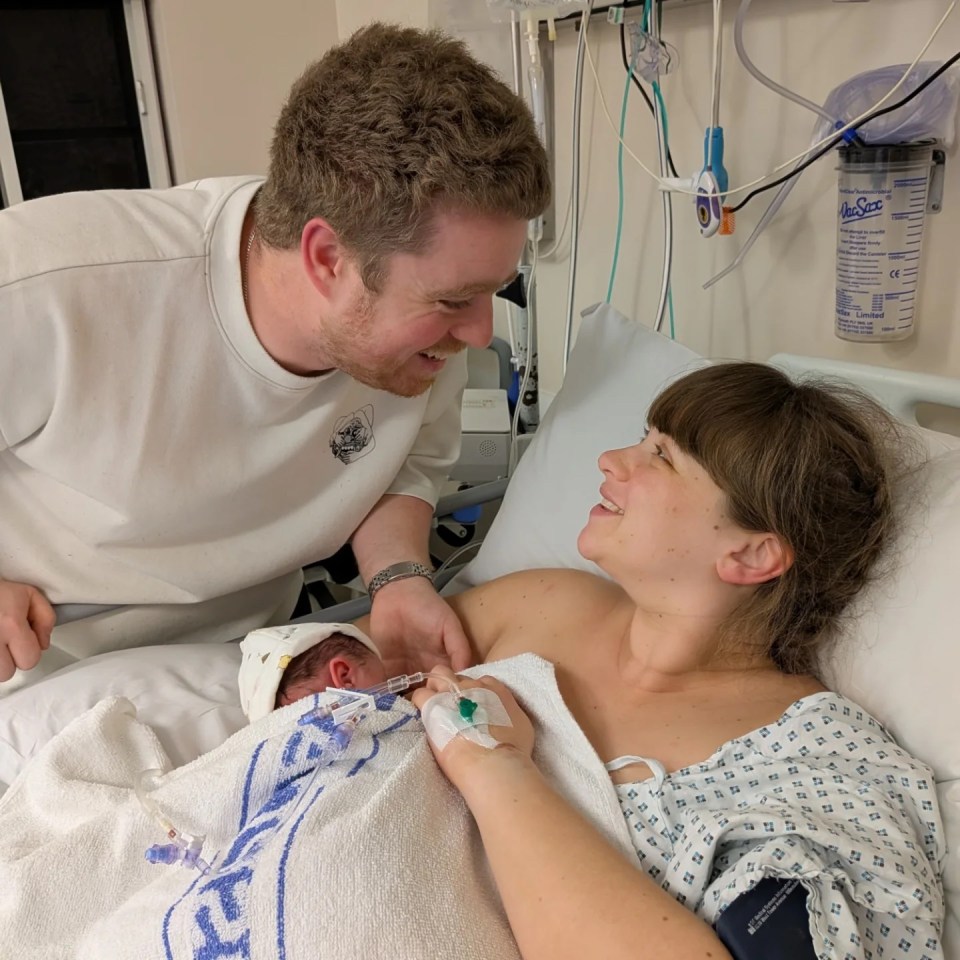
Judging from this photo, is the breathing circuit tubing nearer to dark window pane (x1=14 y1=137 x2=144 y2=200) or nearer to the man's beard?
the man's beard

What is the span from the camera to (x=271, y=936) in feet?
3.04

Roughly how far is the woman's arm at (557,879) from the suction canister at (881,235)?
0.95 meters

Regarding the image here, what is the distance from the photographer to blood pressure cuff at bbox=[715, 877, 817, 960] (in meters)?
0.90

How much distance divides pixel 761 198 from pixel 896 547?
853 mm

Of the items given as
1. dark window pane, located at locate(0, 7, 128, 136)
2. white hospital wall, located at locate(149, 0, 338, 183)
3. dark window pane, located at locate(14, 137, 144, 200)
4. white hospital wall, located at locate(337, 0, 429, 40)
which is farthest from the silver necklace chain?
dark window pane, located at locate(0, 7, 128, 136)

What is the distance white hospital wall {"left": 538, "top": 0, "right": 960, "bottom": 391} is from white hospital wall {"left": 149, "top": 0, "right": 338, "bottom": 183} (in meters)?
1.49

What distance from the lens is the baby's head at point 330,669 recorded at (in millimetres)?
1313

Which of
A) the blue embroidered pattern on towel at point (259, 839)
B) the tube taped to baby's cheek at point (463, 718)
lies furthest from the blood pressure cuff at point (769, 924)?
the blue embroidered pattern on towel at point (259, 839)

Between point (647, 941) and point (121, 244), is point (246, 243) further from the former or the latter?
point (647, 941)

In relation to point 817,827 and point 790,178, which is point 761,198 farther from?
point 817,827

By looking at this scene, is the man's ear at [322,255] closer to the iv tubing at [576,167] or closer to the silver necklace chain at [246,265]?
the silver necklace chain at [246,265]

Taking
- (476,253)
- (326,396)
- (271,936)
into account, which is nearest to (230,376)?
(326,396)

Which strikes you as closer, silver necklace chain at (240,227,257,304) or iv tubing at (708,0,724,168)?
silver necklace chain at (240,227,257,304)

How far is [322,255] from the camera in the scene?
1371mm
